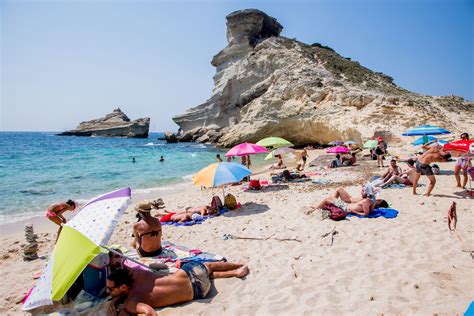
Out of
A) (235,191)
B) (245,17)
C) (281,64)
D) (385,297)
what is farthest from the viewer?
(245,17)

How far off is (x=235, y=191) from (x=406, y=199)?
611cm

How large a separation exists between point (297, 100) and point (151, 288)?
30.1 metres

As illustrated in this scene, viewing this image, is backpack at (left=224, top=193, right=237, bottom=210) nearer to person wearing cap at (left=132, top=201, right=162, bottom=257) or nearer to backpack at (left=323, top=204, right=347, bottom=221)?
backpack at (left=323, top=204, right=347, bottom=221)

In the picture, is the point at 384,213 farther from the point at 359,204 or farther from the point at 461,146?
the point at 461,146

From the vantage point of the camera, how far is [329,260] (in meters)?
4.48

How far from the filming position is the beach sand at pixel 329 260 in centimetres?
338

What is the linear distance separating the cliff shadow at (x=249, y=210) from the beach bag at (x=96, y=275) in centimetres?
445

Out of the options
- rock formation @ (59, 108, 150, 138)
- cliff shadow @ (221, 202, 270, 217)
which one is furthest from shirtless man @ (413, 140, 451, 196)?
rock formation @ (59, 108, 150, 138)

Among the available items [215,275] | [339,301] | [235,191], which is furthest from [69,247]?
[235,191]

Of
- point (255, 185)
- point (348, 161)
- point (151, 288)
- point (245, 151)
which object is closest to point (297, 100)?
point (348, 161)

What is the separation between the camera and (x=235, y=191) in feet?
37.7

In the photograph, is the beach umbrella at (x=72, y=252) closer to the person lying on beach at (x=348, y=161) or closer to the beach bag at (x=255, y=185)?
the beach bag at (x=255, y=185)

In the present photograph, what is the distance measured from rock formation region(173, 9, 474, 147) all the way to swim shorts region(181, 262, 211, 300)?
822 inches

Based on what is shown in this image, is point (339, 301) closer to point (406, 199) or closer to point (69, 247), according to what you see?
point (69, 247)
